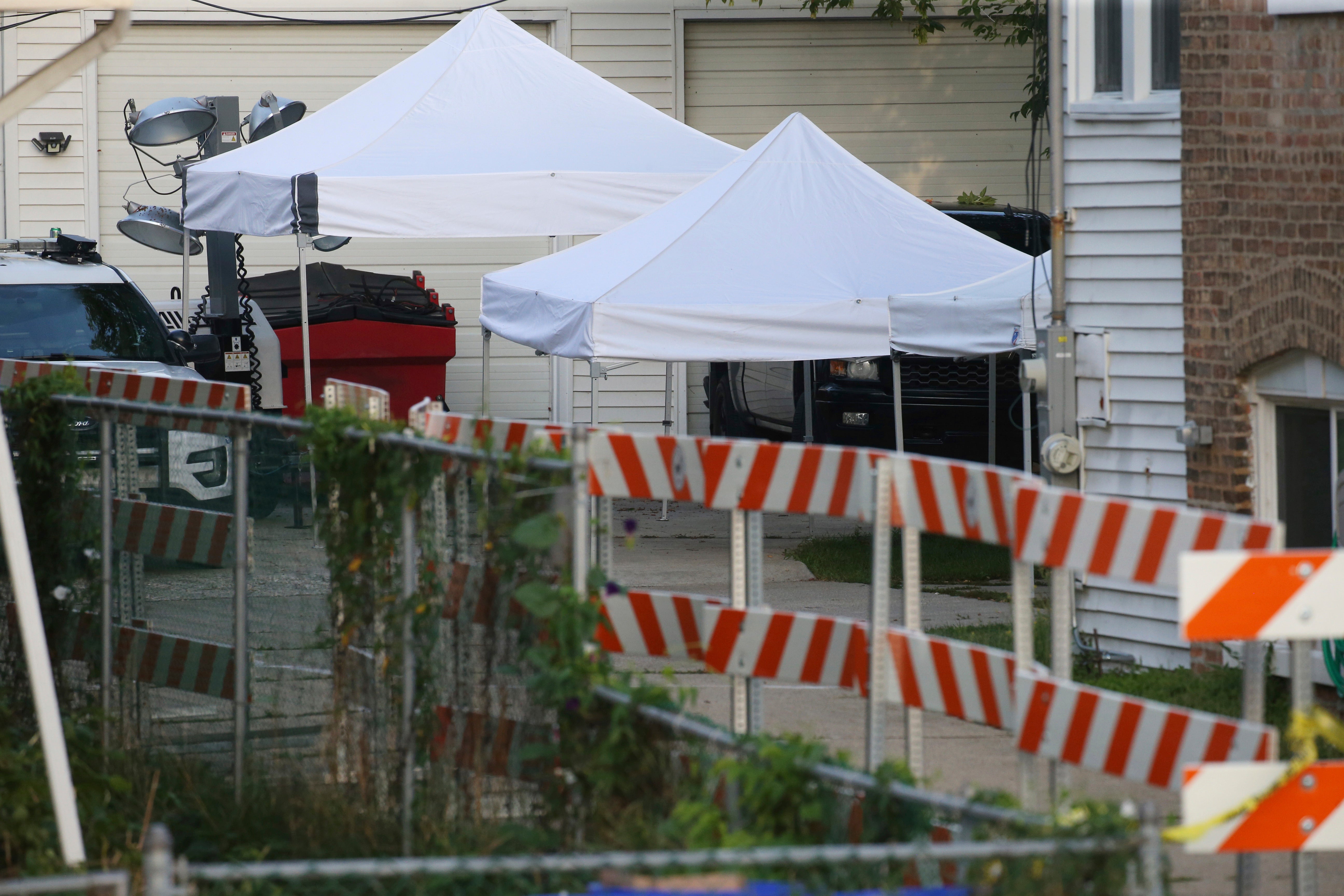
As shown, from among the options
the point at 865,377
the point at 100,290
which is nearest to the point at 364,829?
the point at 100,290

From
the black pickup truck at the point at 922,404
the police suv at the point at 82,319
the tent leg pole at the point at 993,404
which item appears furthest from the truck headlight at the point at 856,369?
the police suv at the point at 82,319

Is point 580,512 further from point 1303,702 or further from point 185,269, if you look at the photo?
point 185,269

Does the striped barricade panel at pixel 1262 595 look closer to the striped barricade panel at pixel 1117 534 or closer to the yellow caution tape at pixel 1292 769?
the striped barricade panel at pixel 1117 534

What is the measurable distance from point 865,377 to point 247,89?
847 cm

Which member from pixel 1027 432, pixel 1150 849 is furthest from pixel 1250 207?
pixel 1150 849

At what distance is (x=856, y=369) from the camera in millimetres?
12695

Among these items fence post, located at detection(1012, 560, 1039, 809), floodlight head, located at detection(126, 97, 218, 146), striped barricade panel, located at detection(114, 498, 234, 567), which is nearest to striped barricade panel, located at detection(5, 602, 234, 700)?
striped barricade panel, located at detection(114, 498, 234, 567)

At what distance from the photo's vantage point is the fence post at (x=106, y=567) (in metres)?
6.09

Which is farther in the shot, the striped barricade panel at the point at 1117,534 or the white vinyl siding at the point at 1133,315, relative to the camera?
the white vinyl siding at the point at 1133,315

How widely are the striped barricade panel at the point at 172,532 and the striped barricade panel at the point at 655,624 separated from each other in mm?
1780

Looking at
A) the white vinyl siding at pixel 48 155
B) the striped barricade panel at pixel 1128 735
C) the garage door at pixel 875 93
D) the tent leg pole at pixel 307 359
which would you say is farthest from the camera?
the garage door at pixel 875 93

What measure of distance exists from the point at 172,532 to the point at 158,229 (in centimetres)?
777

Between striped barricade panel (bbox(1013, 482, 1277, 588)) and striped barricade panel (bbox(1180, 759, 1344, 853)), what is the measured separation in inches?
17.3

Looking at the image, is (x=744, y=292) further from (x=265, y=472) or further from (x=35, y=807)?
(x=35, y=807)
